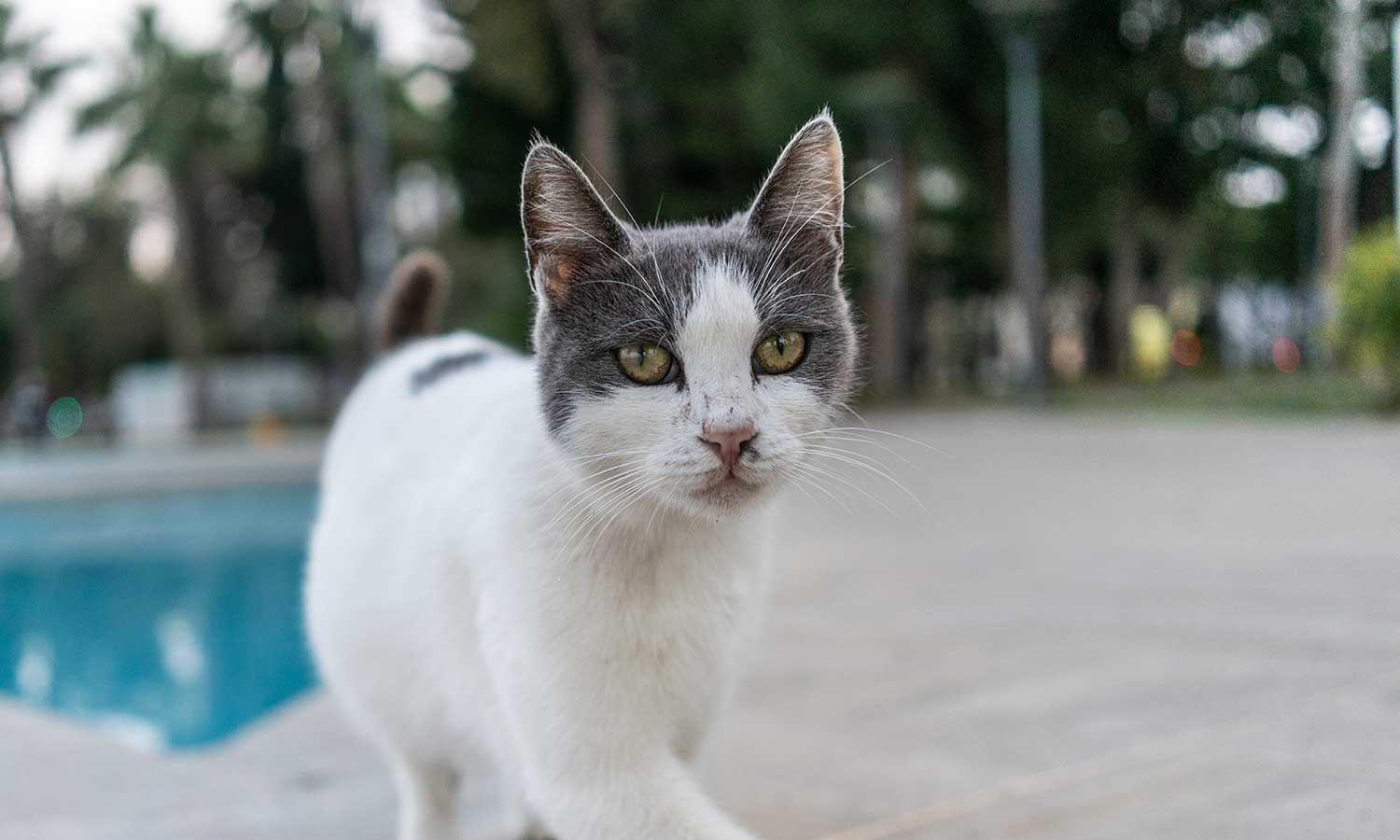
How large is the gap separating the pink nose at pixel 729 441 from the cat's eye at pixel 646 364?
0.54 feet

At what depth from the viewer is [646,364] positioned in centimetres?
194

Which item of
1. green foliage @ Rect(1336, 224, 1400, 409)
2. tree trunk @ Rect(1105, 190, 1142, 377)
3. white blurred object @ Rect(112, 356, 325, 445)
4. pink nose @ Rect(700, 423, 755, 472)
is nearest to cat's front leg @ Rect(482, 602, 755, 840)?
pink nose @ Rect(700, 423, 755, 472)

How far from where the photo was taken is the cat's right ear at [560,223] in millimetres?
1976

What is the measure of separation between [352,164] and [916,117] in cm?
1581

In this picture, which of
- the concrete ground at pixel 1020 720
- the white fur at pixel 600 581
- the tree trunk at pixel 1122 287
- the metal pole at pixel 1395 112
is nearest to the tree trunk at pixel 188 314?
the tree trunk at pixel 1122 287

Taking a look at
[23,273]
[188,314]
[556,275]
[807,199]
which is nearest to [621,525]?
[556,275]

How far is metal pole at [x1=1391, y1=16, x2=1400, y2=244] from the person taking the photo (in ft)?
28.7

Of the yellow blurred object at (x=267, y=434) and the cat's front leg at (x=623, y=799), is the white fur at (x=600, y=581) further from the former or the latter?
the yellow blurred object at (x=267, y=434)

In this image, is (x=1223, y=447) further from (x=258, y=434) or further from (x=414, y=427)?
(x=258, y=434)

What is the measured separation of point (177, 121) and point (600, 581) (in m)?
30.2

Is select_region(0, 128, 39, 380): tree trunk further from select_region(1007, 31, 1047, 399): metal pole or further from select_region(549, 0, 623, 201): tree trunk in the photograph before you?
select_region(1007, 31, 1047, 399): metal pole

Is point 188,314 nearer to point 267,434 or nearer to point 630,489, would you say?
point 267,434

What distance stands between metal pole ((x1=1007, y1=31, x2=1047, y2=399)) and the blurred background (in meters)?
0.10

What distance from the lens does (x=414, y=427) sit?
8.80 feet
